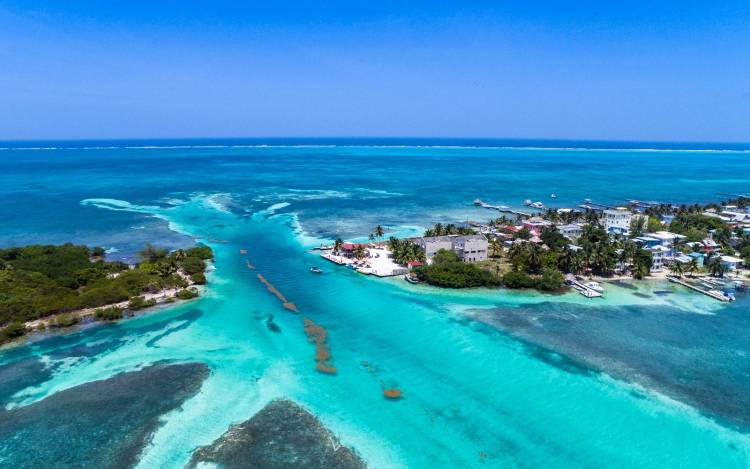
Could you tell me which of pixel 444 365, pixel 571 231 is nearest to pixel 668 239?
pixel 571 231

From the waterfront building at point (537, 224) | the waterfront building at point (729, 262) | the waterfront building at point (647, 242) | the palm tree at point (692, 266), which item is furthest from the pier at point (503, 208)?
the waterfront building at point (729, 262)

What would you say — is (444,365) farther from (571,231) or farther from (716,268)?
(571,231)

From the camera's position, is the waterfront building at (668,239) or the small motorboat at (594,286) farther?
the waterfront building at (668,239)

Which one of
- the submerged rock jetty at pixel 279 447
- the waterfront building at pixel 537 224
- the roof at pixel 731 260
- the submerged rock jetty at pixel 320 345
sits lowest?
the submerged rock jetty at pixel 279 447

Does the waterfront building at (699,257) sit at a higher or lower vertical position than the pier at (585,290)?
higher

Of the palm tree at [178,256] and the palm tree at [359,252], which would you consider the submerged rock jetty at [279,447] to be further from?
the palm tree at [178,256]

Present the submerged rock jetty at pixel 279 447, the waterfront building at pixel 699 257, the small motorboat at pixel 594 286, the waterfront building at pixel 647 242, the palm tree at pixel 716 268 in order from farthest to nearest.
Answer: the waterfront building at pixel 647 242, the waterfront building at pixel 699 257, the palm tree at pixel 716 268, the small motorboat at pixel 594 286, the submerged rock jetty at pixel 279 447

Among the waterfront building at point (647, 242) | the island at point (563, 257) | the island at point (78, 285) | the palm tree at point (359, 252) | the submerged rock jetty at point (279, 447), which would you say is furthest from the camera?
the waterfront building at point (647, 242)

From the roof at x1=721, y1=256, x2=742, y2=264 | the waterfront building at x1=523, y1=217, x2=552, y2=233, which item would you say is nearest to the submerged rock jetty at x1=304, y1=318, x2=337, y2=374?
the waterfront building at x1=523, y1=217, x2=552, y2=233
